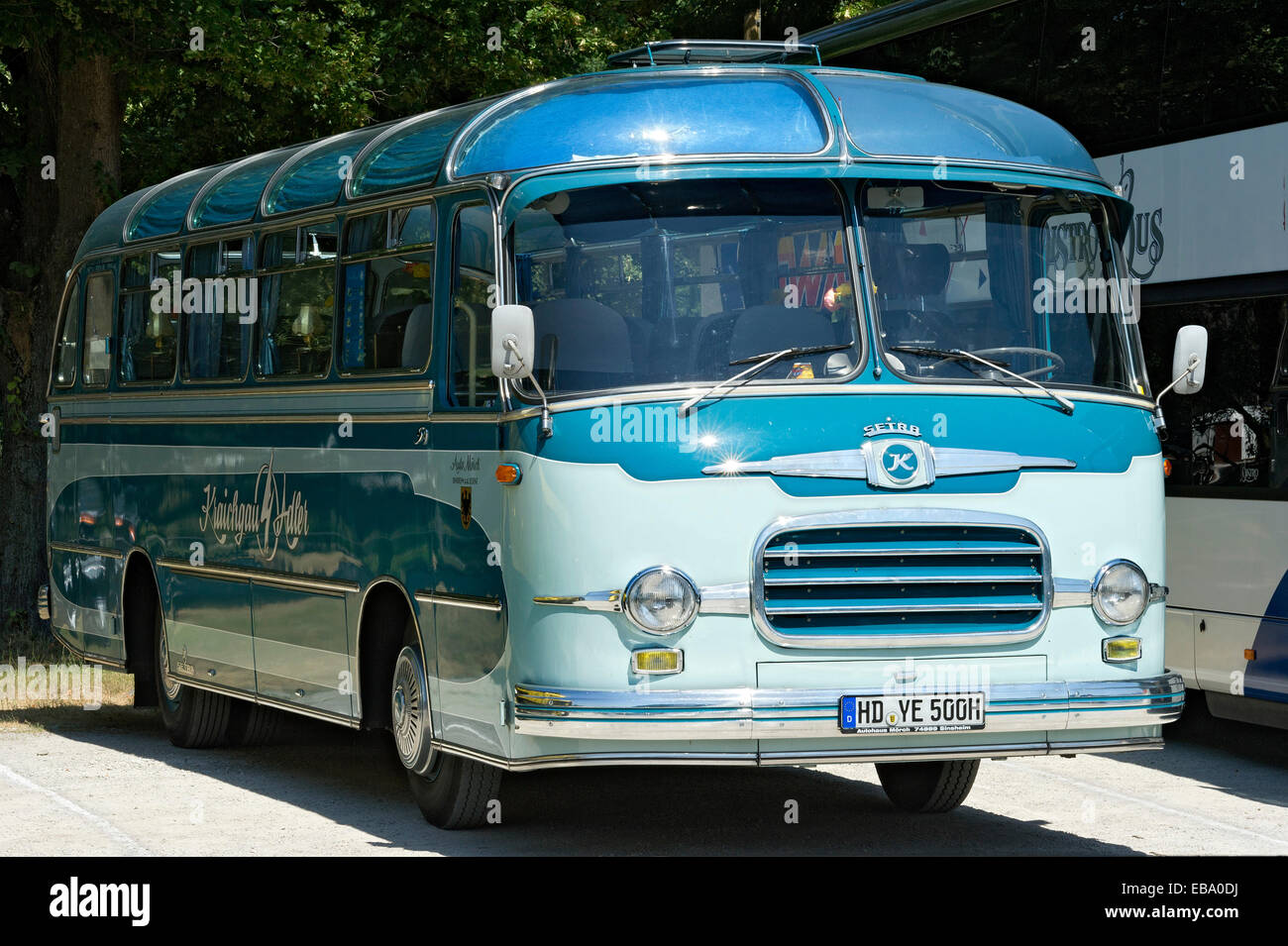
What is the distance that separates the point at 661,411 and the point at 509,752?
155cm

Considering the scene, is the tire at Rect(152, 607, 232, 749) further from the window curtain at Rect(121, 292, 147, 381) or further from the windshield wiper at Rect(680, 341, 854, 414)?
the windshield wiper at Rect(680, 341, 854, 414)

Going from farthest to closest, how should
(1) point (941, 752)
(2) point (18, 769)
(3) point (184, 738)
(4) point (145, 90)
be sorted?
1. (4) point (145, 90)
2. (3) point (184, 738)
3. (2) point (18, 769)
4. (1) point (941, 752)

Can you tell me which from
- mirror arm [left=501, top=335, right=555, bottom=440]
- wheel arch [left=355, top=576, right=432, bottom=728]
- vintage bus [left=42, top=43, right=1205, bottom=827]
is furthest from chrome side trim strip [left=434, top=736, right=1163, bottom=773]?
wheel arch [left=355, top=576, right=432, bottom=728]

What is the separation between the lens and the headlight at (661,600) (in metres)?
8.51

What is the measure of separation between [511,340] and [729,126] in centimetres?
142

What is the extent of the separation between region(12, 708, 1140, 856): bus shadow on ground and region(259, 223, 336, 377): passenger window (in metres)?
2.30

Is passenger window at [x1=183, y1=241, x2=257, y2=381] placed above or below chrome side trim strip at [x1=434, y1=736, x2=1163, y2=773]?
above

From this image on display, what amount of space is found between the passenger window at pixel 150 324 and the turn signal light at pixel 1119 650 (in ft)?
22.2

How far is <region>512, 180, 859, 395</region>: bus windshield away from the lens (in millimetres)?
8820

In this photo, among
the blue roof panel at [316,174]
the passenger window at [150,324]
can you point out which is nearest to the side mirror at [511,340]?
the blue roof panel at [316,174]

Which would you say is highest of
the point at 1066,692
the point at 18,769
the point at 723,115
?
the point at 723,115
